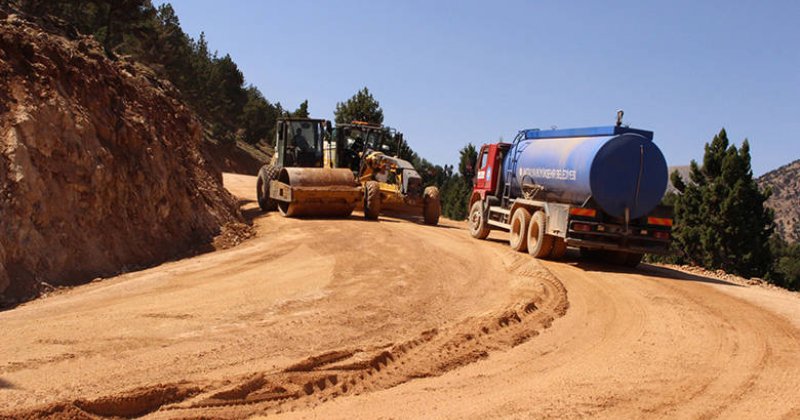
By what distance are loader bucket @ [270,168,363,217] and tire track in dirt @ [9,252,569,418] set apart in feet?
35.9

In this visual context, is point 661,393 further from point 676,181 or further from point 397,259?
point 676,181

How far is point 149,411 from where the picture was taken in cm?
543

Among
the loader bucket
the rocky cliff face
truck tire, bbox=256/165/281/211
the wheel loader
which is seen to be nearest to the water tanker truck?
the loader bucket

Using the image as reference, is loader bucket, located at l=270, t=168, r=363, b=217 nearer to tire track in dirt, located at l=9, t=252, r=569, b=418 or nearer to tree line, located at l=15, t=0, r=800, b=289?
tree line, located at l=15, t=0, r=800, b=289

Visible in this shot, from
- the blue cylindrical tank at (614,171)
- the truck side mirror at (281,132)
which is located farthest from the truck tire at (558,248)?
the truck side mirror at (281,132)

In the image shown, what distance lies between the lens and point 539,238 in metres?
15.0

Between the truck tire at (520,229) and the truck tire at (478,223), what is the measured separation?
2.30 meters

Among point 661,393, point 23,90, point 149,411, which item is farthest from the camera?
point 23,90

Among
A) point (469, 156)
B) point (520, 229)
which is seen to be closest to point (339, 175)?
point (520, 229)

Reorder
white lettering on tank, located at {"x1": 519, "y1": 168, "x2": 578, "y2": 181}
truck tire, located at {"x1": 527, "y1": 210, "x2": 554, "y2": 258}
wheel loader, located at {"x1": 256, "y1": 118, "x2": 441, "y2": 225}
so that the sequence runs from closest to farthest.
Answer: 1. white lettering on tank, located at {"x1": 519, "y1": 168, "x2": 578, "y2": 181}
2. truck tire, located at {"x1": 527, "y1": 210, "x2": 554, "y2": 258}
3. wheel loader, located at {"x1": 256, "y1": 118, "x2": 441, "y2": 225}

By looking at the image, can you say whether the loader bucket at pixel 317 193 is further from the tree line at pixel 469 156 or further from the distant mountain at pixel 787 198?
the distant mountain at pixel 787 198

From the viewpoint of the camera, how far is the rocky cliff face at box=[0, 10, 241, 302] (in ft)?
34.9

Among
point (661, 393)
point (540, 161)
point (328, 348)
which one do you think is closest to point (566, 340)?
point (661, 393)

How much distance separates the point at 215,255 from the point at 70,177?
118 inches
